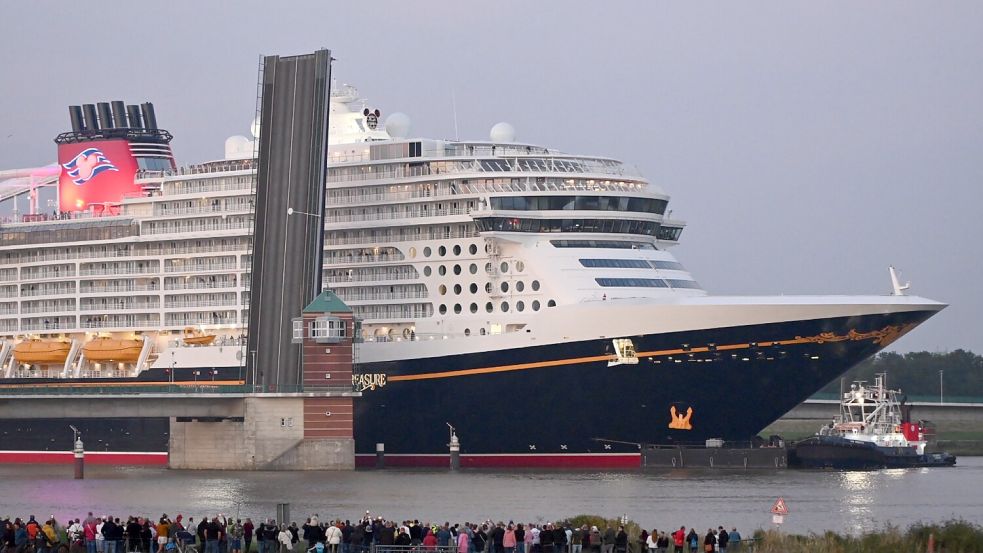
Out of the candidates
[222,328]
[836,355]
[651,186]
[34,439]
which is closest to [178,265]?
[222,328]

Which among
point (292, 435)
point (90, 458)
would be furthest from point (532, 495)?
point (90, 458)

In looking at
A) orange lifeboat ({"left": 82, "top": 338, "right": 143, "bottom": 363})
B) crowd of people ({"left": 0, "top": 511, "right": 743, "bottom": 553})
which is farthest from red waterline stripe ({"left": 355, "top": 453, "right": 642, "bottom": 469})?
crowd of people ({"left": 0, "top": 511, "right": 743, "bottom": 553})

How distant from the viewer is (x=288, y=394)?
224ft

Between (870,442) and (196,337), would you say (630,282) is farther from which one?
(196,337)

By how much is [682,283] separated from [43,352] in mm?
28071

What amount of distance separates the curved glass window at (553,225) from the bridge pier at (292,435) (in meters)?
7.92

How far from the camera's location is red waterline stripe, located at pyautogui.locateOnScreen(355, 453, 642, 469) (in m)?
66.2

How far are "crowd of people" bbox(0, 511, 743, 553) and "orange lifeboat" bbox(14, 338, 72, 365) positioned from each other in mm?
37756

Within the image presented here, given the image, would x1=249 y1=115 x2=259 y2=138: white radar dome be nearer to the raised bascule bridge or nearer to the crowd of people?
the raised bascule bridge

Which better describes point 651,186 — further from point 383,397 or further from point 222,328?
point 222,328

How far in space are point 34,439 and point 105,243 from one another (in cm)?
859

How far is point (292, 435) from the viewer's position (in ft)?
223

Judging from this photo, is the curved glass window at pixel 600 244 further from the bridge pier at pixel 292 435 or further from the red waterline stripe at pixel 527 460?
the bridge pier at pixel 292 435

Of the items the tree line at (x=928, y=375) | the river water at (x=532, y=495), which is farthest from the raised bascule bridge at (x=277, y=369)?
the tree line at (x=928, y=375)
